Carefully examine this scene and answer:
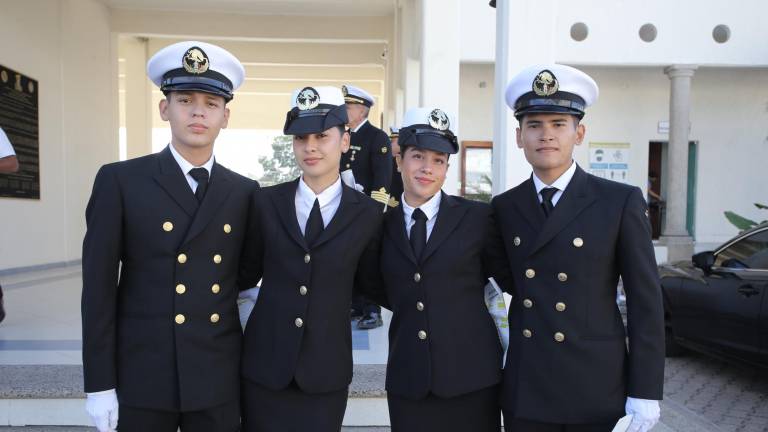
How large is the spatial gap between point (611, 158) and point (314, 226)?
12925mm

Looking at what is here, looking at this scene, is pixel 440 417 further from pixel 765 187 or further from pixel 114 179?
pixel 765 187

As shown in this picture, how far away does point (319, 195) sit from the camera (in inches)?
94.0

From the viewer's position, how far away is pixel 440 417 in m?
2.29

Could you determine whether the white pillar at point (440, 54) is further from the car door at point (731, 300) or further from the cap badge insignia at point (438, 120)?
the cap badge insignia at point (438, 120)

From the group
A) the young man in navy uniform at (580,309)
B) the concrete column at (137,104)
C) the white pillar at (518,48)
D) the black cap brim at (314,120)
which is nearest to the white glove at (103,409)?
the black cap brim at (314,120)

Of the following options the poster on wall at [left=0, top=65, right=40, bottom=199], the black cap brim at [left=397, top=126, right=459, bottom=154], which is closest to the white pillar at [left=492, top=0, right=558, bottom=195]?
the black cap brim at [left=397, top=126, right=459, bottom=154]

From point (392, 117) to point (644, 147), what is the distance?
5.86 meters

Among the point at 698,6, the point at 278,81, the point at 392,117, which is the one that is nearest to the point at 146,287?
the point at 392,117

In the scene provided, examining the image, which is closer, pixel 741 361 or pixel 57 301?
pixel 741 361

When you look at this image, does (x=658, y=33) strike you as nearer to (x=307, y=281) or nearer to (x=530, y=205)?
(x=530, y=205)

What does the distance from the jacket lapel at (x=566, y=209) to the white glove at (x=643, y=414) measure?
62 centimetres

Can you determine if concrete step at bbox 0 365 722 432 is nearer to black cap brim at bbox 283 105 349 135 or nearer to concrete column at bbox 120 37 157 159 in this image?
black cap brim at bbox 283 105 349 135

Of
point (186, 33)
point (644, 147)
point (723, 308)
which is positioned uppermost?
point (186, 33)

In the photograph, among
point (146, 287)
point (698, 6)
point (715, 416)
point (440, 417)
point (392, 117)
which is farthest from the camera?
point (392, 117)
